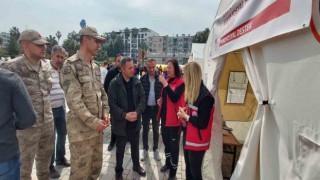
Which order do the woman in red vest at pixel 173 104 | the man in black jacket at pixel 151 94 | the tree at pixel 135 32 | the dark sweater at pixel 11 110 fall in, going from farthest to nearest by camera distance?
the tree at pixel 135 32
the man in black jacket at pixel 151 94
the woman in red vest at pixel 173 104
the dark sweater at pixel 11 110

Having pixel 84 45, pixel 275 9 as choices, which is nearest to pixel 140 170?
A: pixel 84 45

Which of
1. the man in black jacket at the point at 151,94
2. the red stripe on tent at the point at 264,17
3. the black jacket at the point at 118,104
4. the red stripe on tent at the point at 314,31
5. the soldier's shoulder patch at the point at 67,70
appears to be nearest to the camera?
the red stripe on tent at the point at 314,31

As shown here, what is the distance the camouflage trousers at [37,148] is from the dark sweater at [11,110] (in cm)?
75

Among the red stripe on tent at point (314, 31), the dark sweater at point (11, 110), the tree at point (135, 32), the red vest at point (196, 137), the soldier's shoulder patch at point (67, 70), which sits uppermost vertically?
the tree at point (135, 32)

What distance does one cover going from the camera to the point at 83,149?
9.10 feet

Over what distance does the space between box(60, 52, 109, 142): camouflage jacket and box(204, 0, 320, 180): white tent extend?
1799 mm

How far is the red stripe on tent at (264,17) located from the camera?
1.36 meters

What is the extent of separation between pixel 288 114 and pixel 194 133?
153 cm

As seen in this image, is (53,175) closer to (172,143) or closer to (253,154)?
(172,143)

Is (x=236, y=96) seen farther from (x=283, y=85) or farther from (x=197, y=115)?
(x=283, y=85)

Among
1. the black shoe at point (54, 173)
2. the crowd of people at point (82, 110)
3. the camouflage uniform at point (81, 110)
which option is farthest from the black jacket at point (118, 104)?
the black shoe at point (54, 173)

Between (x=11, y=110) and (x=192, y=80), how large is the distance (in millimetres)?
1976

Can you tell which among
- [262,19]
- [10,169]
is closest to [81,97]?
[10,169]

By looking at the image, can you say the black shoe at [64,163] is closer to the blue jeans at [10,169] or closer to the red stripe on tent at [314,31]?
the blue jeans at [10,169]
